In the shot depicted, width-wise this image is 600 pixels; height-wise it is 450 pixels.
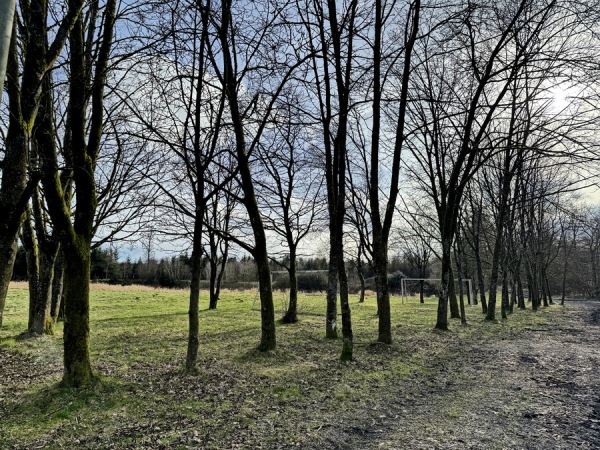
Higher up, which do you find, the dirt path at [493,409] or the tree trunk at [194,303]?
the tree trunk at [194,303]

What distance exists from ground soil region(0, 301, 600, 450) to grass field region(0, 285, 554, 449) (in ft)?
0.09

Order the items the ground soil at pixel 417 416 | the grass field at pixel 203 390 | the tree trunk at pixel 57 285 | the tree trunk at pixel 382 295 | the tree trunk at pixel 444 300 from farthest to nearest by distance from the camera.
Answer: the tree trunk at pixel 444 300
the tree trunk at pixel 57 285
the tree trunk at pixel 382 295
the grass field at pixel 203 390
the ground soil at pixel 417 416

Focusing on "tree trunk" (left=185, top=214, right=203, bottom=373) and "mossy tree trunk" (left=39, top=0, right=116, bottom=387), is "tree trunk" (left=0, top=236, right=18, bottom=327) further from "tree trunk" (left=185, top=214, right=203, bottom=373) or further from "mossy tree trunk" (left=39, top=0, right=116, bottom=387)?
"tree trunk" (left=185, top=214, right=203, bottom=373)

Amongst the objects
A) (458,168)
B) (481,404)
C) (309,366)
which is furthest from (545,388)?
(458,168)

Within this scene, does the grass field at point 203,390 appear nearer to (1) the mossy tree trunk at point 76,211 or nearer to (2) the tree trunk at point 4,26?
(1) the mossy tree trunk at point 76,211

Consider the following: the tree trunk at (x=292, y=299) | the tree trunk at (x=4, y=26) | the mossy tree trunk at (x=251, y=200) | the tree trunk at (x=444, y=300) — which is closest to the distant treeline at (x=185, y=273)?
the tree trunk at (x=292, y=299)

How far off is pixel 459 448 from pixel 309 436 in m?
1.48

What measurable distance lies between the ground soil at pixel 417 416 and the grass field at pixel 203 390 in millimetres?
28

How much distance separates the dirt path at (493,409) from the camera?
3945 millimetres

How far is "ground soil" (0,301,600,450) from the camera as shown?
3893 mm

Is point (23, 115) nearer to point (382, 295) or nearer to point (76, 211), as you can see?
point (76, 211)

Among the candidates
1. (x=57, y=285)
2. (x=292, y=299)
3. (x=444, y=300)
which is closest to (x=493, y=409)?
(x=444, y=300)

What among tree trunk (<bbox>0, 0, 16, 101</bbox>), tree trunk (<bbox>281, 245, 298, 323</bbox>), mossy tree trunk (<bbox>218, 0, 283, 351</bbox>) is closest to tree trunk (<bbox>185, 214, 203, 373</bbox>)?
mossy tree trunk (<bbox>218, 0, 283, 351</bbox>)

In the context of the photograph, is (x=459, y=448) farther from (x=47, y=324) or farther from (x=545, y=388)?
(x=47, y=324)
